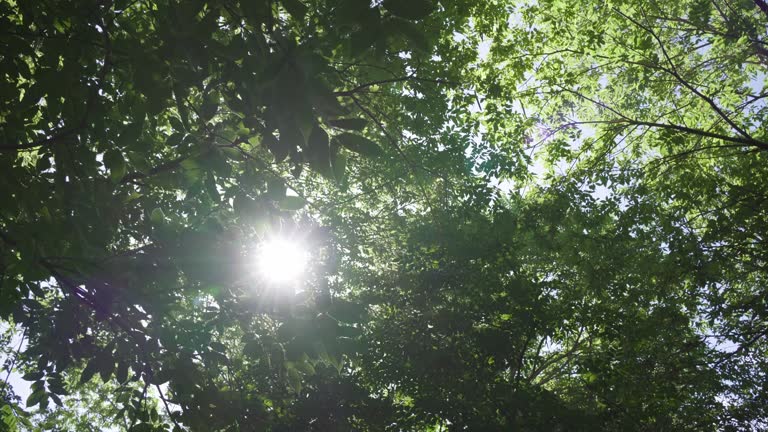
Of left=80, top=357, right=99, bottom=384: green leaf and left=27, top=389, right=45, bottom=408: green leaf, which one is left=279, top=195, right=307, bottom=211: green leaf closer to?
left=80, top=357, right=99, bottom=384: green leaf

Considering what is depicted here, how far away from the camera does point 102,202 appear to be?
10.2 feet

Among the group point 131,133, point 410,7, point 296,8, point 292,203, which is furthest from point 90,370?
point 410,7

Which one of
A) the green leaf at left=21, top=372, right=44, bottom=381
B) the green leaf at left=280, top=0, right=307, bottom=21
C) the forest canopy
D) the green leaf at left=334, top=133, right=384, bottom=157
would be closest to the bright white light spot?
the forest canopy

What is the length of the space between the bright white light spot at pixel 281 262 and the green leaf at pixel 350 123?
0.79m

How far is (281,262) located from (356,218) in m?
6.45

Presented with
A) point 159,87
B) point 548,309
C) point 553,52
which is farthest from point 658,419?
point 159,87

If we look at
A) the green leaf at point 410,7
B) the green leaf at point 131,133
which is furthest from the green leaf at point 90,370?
the green leaf at point 410,7

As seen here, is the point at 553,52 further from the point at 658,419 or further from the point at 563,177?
the point at 658,419

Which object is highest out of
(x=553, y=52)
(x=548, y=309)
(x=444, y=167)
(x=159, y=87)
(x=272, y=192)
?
(x=553, y=52)

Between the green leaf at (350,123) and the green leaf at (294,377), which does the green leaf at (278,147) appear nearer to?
the green leaf at (350,123)

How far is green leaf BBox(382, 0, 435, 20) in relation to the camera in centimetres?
157

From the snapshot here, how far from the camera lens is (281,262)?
237 centimetres

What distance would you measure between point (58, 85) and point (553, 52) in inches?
305

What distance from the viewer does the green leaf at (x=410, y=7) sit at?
1.57m
